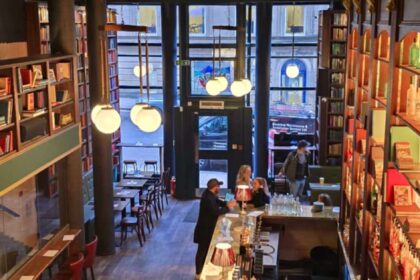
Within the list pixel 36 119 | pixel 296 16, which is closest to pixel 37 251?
pixel 36 119

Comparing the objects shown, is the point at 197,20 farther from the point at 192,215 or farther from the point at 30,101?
the point at 30,101

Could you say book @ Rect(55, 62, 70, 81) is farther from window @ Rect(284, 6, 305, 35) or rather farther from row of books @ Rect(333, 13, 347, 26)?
window @ Rect(284, 6, 305, 35)

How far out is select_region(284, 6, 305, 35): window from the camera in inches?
539

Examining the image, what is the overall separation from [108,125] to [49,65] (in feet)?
8.88

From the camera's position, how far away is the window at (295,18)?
1368 cm

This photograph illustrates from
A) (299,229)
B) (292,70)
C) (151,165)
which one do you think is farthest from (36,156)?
(151,165)

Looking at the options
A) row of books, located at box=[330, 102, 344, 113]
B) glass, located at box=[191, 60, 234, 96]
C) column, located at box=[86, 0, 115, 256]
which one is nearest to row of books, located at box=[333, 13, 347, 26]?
row of books, located at box=[330, 102, 344, 113]

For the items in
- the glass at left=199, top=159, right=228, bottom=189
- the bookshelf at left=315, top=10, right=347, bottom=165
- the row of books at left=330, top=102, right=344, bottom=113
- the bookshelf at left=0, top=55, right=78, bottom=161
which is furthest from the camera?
the glass at left=199, top=159, right=228, bottom=189

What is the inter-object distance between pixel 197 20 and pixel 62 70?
18.1ft

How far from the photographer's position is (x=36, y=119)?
25.2ft

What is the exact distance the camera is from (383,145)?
18.7ft

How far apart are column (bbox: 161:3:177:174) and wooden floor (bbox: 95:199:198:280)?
2.41 metres

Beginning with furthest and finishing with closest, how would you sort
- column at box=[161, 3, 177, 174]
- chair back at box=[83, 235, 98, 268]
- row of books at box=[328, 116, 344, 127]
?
1. column at box=[161, 3, 177, 174]
2. row of books at box=[328, 116, 344, 127]
3. chair back at box=[83, 235, 98, 268]

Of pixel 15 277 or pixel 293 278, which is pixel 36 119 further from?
pixel 293 278
